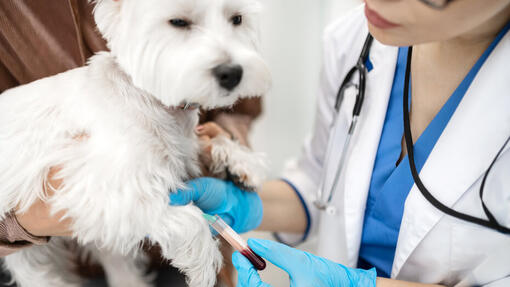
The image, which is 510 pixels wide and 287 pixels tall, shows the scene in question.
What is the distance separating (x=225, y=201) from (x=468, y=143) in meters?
0.64

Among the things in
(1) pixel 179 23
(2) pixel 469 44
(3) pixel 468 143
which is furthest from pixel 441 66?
(1) pixel 179 23

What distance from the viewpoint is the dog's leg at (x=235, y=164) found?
3.39 ft

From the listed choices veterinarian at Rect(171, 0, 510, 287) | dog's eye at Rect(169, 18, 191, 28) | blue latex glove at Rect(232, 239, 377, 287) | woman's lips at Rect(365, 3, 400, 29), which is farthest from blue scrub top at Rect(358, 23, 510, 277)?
dog's eye at Rect(169, 18, 191, 28)

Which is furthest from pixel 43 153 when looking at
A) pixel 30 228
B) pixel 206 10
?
pixel 206 10

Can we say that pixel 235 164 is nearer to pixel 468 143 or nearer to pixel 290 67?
pixel 468 143

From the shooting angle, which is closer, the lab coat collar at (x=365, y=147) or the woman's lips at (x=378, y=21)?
the woman's lips at (x=378, y=21)

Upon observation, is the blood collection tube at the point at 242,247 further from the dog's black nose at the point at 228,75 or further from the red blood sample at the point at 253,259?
the dog's black nose at the point at 228,75

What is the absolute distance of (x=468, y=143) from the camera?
2.56ft

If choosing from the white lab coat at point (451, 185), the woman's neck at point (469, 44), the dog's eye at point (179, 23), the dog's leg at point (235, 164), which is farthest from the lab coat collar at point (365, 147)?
the dog's eye at point (179, 23)

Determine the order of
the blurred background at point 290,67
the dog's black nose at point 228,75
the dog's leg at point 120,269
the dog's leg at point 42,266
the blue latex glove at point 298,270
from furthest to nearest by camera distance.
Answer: the blurred background at point 290,67
the dog's leg at point 120,269
the dog's leg at point 42,266
the blue latex glove at point 298,270
the dog's black nose at point 228,75

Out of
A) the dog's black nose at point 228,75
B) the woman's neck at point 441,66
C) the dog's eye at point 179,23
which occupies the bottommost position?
the woman's neck at point 441,66

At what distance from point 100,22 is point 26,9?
0.21 metres

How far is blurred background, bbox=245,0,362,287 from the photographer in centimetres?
211

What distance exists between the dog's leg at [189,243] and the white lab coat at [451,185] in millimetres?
415
